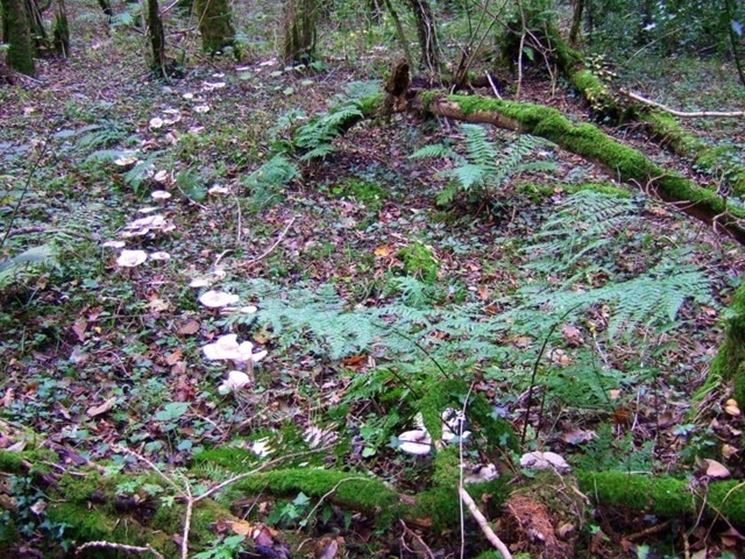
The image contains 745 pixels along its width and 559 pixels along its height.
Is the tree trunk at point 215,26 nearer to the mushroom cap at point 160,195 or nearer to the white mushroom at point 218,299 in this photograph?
the mushroom cap at point 160,195

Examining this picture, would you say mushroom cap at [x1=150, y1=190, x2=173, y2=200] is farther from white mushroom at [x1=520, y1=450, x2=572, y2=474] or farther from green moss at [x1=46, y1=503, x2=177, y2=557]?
Result: white mushroom at [x1=520, y1=450, x2=572, y2=474]

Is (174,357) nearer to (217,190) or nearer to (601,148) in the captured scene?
(217,190)

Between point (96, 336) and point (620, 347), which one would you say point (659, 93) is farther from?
point (96, 336)

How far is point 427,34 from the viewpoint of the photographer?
826 centimetres

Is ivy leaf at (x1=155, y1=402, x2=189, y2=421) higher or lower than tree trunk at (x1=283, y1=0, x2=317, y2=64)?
lower

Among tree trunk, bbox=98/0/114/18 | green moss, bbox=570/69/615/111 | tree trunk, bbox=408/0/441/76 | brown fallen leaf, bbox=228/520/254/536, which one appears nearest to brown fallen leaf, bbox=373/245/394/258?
brown fallen leaf, bbox=228/520/254/536

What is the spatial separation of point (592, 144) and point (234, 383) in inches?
146

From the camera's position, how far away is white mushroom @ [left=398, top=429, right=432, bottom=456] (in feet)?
8.05

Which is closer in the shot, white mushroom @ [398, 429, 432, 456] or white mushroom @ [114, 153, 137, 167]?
white mushroom @ [398, 429, 432, 456]

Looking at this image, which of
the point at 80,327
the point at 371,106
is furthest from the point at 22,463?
the point at 371,106

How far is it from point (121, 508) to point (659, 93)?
32.5 ft

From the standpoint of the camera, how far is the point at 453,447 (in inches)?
93.4

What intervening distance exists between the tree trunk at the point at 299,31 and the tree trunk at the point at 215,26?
1.52 metres

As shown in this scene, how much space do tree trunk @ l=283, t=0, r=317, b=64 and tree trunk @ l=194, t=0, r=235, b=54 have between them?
152 cm
